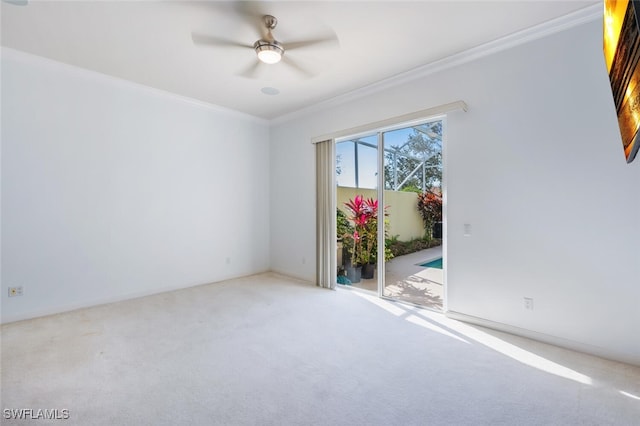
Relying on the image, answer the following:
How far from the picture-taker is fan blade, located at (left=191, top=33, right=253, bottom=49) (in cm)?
273

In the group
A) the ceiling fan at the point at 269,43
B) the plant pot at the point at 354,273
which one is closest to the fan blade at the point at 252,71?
the ceiling fan at the point at 269,43

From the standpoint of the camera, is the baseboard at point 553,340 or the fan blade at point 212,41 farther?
the fan blade at point 212,41

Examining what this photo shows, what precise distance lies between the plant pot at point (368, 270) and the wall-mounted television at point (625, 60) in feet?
10.8

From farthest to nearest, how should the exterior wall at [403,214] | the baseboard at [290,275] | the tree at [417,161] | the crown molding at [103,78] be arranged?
1. the baseboard at [290,275]
2. the exterior wall at [403,214]
3. the tree at [417,161]
4. the crown molding at [103,78]

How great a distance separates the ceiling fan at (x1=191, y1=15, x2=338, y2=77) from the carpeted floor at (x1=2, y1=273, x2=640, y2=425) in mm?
2592

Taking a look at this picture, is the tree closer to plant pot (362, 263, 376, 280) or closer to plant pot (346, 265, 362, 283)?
plant pot (362, 263, 376, 280)

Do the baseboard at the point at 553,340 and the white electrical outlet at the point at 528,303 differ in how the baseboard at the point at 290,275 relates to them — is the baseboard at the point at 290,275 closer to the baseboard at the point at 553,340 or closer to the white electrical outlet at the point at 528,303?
the baseboard at the point at 553,340

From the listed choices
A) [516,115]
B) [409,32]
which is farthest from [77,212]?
[516,115]

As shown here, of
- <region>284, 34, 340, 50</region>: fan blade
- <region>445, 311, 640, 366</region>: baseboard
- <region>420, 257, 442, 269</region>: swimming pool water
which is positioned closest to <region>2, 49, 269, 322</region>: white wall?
<region>284, 34, 340, 50</region>: fan blade

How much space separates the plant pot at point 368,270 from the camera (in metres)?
4.44

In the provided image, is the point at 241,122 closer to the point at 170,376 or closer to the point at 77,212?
the point at 77,212

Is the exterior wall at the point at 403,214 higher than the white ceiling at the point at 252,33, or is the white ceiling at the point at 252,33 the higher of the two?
the white ceiling at the point at 252,33

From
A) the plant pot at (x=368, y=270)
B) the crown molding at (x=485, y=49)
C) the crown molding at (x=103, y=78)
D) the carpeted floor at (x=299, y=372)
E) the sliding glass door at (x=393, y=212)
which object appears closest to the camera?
the carpeted floor at (x=299, y=372)

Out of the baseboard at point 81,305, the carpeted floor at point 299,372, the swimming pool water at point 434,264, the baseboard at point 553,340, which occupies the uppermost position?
the swimming pool water at point 434,264
